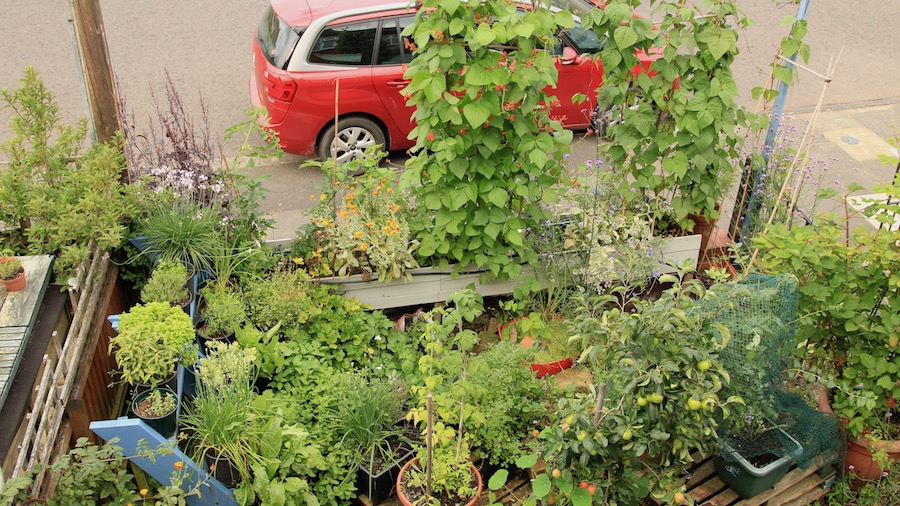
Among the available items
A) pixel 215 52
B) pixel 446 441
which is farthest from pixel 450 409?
pixel 215 52

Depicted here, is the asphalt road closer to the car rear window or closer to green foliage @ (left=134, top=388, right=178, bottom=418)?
the car rear window

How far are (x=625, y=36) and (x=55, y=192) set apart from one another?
129 inches

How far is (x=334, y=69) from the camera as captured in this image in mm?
6695

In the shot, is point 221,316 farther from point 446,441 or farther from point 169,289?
point 446,441

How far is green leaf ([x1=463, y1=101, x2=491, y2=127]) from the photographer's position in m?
4.31

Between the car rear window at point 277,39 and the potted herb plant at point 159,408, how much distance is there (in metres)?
3.60

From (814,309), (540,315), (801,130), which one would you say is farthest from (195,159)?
(801,130)

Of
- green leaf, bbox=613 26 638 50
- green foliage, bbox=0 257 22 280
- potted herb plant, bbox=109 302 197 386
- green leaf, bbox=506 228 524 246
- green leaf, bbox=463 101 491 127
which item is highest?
green leaf, bbox=613 26 638 50

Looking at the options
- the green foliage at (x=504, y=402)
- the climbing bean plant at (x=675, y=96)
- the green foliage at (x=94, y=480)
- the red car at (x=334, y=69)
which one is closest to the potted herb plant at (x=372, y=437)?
the green foliage at (x=504, y=402)

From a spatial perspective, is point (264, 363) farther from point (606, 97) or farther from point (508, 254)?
point (606, 97)

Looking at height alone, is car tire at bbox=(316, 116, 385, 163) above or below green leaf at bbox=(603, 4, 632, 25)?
below

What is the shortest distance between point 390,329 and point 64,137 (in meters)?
2.20

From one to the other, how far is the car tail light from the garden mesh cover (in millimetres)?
4059

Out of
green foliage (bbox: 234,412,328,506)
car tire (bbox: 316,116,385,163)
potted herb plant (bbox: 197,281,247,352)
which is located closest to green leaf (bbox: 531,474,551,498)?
green foliage (bbox: 234,412,328,506)
